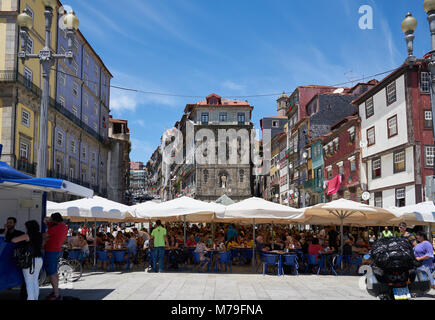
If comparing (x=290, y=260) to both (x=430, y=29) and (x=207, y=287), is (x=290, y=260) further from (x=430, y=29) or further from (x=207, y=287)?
(x=430, y=29)

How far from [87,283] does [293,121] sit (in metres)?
46.5

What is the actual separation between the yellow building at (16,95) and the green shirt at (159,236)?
59.9 feet

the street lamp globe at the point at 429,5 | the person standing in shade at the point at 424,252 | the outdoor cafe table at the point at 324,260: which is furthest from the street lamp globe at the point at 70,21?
the outdoor cafe table at the point at 324,260

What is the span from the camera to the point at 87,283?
11.9 m

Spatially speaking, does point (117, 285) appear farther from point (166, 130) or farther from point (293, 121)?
point (166, 130)

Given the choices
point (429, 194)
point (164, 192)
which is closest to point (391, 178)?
point (429, 194)

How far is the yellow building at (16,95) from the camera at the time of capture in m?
29.0

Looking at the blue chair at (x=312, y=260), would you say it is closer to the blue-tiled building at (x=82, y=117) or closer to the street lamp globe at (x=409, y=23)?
the street lamp globe at (x=409, y=23)

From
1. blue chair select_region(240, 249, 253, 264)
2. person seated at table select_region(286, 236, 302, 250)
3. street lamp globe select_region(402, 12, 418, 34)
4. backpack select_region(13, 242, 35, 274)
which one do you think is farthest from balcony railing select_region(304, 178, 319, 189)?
backpack select_region(13, 242, 35, 274)

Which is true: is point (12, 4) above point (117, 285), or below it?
above

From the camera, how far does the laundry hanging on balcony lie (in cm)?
3881

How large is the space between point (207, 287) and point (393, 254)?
18.4 ft

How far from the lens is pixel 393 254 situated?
6891 mm
